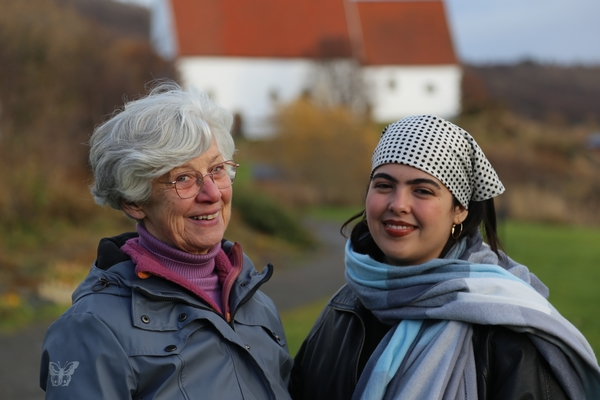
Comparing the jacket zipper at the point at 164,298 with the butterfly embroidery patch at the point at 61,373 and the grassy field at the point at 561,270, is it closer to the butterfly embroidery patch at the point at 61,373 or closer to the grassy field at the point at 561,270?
the butterfly embroidery patch at the point at 61,373

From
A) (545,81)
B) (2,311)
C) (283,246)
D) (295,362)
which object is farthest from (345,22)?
(295,362)

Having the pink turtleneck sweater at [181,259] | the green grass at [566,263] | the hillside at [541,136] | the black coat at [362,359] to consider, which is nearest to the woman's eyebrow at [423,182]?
the black coat at [362,359]

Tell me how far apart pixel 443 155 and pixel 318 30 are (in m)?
55.3

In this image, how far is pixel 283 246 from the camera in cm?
1516

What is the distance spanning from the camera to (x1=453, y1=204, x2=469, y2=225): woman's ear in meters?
2.89

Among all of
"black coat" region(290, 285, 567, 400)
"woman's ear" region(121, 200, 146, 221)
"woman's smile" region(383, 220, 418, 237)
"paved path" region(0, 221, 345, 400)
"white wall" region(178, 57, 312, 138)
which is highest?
"white wall" region(178, 57, 312, 138)

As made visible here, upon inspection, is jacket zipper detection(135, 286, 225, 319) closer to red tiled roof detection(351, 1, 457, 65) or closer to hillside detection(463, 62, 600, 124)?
red tiled roof detection(351, 1, 457, 65)

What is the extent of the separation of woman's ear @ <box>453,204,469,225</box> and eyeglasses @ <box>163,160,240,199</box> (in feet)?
3.07

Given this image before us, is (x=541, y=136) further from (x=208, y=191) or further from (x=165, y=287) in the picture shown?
Result: (x=165, y=287)

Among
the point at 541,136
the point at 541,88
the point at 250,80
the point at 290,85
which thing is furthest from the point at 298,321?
the point at 541,88

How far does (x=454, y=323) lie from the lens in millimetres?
2727

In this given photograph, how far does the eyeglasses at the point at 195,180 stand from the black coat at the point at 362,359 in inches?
32.7

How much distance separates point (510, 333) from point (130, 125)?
163 centimetres

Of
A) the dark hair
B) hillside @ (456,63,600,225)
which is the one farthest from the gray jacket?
hillside @ (456,63,600,225)
